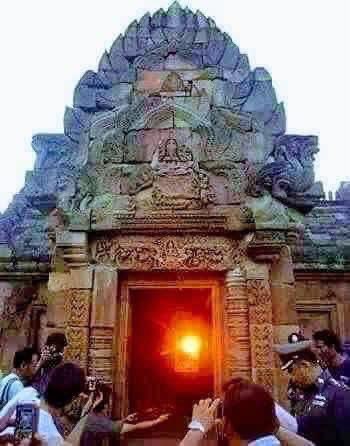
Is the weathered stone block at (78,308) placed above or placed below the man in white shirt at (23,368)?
above

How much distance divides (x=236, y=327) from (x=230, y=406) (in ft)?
11.4

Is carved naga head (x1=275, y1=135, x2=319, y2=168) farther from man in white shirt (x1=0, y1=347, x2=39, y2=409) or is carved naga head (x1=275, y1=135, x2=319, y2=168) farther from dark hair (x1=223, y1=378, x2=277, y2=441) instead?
dark hair (x1=223, y1=378, x2=277, y2=441)

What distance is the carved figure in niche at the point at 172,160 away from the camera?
6.02m

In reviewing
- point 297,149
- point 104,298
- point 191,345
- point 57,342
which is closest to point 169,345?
point 191,345

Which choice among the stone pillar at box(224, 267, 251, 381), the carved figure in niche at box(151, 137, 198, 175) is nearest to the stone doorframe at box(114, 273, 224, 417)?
the stone pillar at box(224, 267, 251, 381)

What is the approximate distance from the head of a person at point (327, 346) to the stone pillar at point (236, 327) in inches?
46.2

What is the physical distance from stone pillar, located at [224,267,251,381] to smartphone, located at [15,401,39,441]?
337 centimetres

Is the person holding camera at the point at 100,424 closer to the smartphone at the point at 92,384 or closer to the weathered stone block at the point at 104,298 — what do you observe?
the smartphone at the point at 92,384

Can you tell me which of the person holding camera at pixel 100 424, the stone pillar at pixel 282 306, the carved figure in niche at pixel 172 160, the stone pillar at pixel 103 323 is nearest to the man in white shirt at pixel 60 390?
the person holding camera at pixel 100 424

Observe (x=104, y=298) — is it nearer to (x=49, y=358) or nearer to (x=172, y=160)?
(x=49, y=358)

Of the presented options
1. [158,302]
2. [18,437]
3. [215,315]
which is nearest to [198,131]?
→ [215,315]

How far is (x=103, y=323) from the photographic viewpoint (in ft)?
17.9

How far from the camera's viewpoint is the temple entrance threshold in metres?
5.91

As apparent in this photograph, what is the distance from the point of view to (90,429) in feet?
13.1
